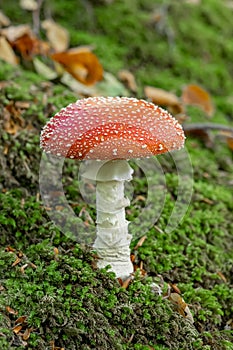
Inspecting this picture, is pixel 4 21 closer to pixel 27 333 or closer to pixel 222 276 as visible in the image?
pixel 222 276

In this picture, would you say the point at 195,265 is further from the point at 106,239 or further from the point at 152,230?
the point at 106,239

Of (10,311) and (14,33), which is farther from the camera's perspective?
(14,33)

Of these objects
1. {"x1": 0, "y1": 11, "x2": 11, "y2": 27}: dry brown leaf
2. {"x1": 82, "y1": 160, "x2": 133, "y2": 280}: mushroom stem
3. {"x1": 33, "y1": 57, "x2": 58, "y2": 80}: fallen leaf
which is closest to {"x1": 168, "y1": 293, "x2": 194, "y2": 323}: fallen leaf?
{"x1": 82, "y1": 160, "x2": 133, "y2": 280}: mushroom stem

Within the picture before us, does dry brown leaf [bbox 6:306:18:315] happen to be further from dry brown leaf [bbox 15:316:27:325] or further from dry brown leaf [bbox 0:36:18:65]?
dry brown leaf [bbox 0:36:18:65]

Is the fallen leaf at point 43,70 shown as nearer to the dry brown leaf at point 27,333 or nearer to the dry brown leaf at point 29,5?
the dry brown leaf at point 29,5

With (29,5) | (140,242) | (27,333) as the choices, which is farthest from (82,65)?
(27,333)

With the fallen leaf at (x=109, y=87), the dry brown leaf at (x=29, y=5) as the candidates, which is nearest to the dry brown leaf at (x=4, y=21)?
the dry brown leaf at (x=29, y=5)

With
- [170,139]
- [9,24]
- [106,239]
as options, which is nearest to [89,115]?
[170,139]
